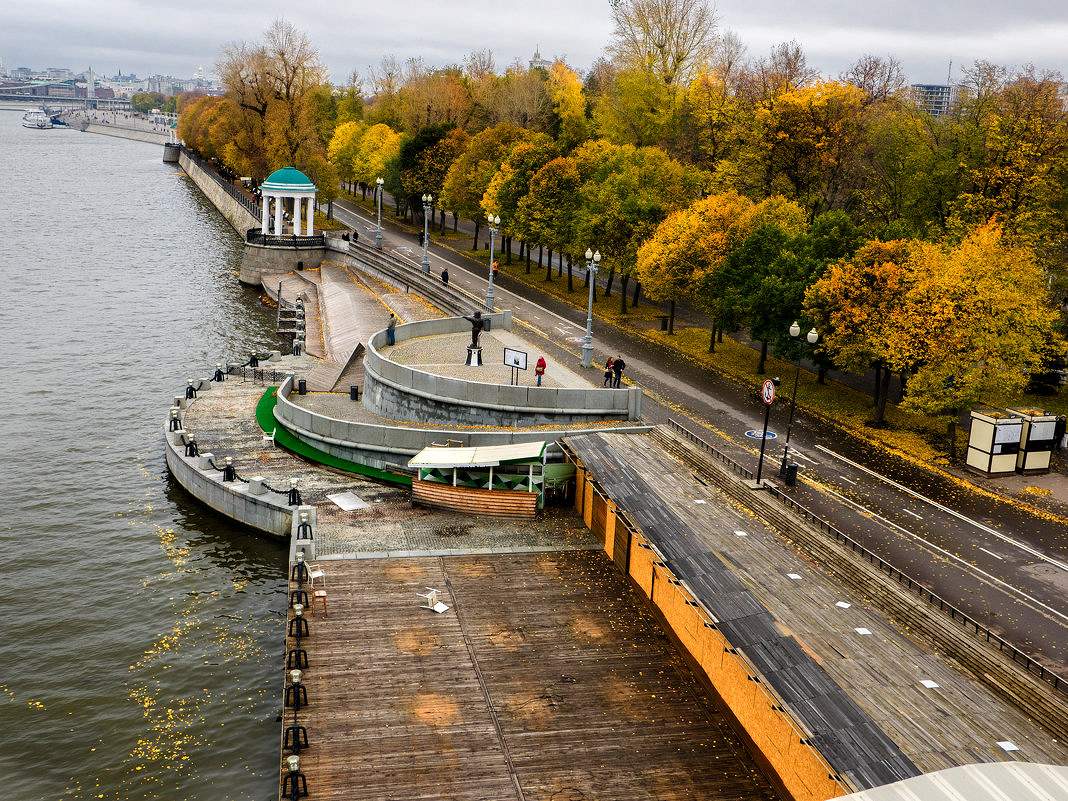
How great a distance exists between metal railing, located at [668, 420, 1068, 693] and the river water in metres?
16.8

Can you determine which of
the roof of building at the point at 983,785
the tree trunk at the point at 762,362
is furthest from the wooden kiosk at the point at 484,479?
the tree trunk at the point at 762,362

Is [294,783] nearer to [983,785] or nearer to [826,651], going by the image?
[826,651]

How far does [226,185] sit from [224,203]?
503 centimetres

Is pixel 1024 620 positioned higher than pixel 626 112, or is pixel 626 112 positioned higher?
pixel 626 112

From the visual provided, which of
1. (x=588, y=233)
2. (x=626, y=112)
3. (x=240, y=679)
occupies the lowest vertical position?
(x=240, y=679)

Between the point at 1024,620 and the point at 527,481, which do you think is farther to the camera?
the point at 527,481

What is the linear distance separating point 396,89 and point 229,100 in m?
26.0

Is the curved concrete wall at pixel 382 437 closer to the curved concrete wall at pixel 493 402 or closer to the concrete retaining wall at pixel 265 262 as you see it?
the curved concrete wall at pixel 493 402

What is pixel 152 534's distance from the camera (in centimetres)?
3581

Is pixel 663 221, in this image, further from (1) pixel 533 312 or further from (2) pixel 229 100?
(2) pixel 229 100

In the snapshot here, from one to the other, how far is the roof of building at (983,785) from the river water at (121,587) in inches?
558

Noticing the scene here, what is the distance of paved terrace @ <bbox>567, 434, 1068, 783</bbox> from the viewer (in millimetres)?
18558

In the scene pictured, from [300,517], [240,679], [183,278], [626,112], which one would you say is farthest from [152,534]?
[626,112]

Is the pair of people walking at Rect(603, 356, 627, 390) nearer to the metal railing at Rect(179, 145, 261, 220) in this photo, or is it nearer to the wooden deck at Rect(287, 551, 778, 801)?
the wooden deck at Rect(287, 551, 778, 801)
